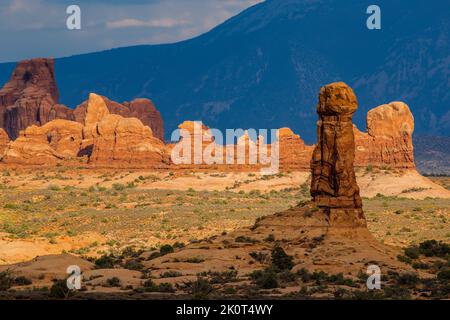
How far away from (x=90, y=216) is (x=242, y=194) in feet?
94.7

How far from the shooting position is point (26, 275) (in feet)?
→ 163

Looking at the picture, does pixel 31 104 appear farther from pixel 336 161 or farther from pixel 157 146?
pixel 336 161

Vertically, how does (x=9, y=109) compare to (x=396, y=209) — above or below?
above

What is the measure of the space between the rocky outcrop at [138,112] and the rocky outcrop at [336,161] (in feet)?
439

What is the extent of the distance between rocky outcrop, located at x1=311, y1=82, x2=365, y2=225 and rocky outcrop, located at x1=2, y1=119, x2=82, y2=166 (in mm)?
90033

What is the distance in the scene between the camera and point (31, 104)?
192 meters

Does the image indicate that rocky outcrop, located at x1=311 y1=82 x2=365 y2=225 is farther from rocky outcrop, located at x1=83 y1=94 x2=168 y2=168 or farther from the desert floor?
rocky outcrop, located at x1=83 y1=94 x2=168 y2=168

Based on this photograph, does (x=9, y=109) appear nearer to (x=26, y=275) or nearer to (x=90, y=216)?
(x=90, y=216)

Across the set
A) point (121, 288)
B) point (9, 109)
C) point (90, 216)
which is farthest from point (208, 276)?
point (9, 109)

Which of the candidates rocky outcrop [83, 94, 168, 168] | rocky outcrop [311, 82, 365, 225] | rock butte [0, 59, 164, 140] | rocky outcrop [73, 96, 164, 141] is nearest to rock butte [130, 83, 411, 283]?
rocky outcrop [311, 82, 365, 225]

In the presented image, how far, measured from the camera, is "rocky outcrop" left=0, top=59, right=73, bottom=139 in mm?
189988

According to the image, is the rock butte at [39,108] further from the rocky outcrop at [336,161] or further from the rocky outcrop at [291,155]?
the rocky outcrop at [336,161]

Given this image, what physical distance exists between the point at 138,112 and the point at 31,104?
16.4 meters
